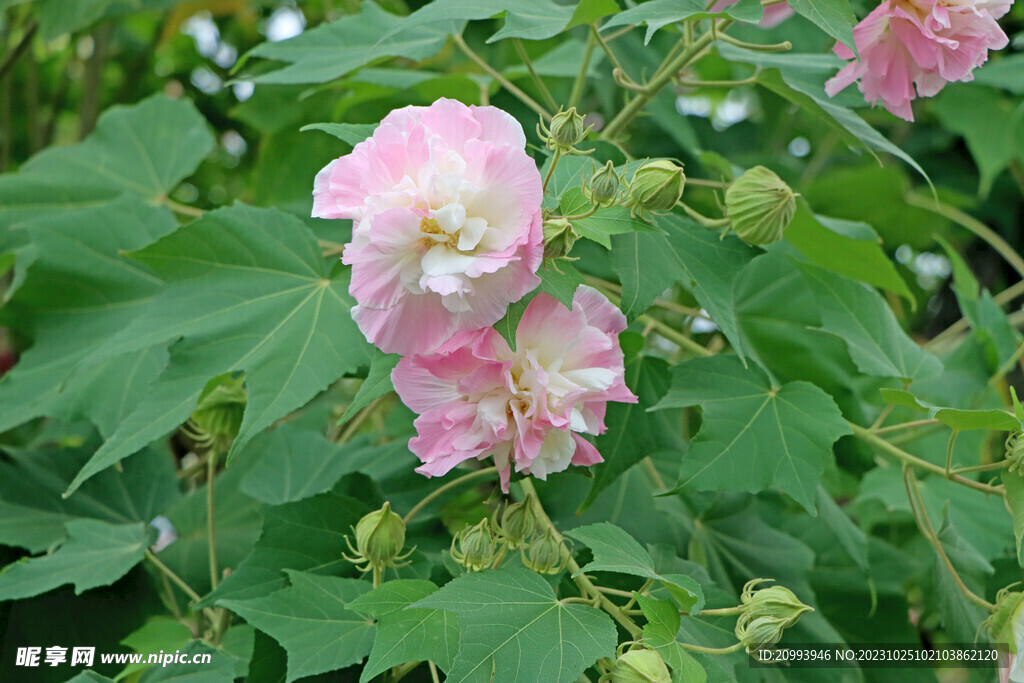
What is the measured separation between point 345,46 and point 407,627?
2.34 ft

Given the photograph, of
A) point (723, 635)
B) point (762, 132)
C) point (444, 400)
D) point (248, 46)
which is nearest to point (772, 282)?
point (723, 635)

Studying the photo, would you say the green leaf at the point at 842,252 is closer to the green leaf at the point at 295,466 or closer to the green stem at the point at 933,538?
the green stem at the point at 933,538

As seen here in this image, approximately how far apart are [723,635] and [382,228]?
1.49ft

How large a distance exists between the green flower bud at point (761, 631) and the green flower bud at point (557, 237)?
0.31m

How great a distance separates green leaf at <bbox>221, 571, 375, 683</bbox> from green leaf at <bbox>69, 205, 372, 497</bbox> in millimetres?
138

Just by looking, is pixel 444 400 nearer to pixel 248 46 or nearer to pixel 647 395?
pixel 647 395

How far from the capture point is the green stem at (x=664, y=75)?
30.3 inches

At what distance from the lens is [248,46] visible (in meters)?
1.90

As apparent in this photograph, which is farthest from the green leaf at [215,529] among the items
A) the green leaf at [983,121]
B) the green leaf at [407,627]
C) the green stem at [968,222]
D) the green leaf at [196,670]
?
the green leaf at [983,121]

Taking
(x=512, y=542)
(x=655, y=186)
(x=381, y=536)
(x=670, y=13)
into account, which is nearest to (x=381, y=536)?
(x=381, y=536)

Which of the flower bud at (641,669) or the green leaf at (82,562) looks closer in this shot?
the flower bud at (641,669)

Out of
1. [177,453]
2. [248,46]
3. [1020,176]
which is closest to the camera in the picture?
[177,453]

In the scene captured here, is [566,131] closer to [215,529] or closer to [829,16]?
[829,16]

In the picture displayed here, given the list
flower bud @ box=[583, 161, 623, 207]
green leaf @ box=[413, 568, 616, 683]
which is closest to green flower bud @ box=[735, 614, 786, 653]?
green leaf @ box=[413, 568, 616, 683]
